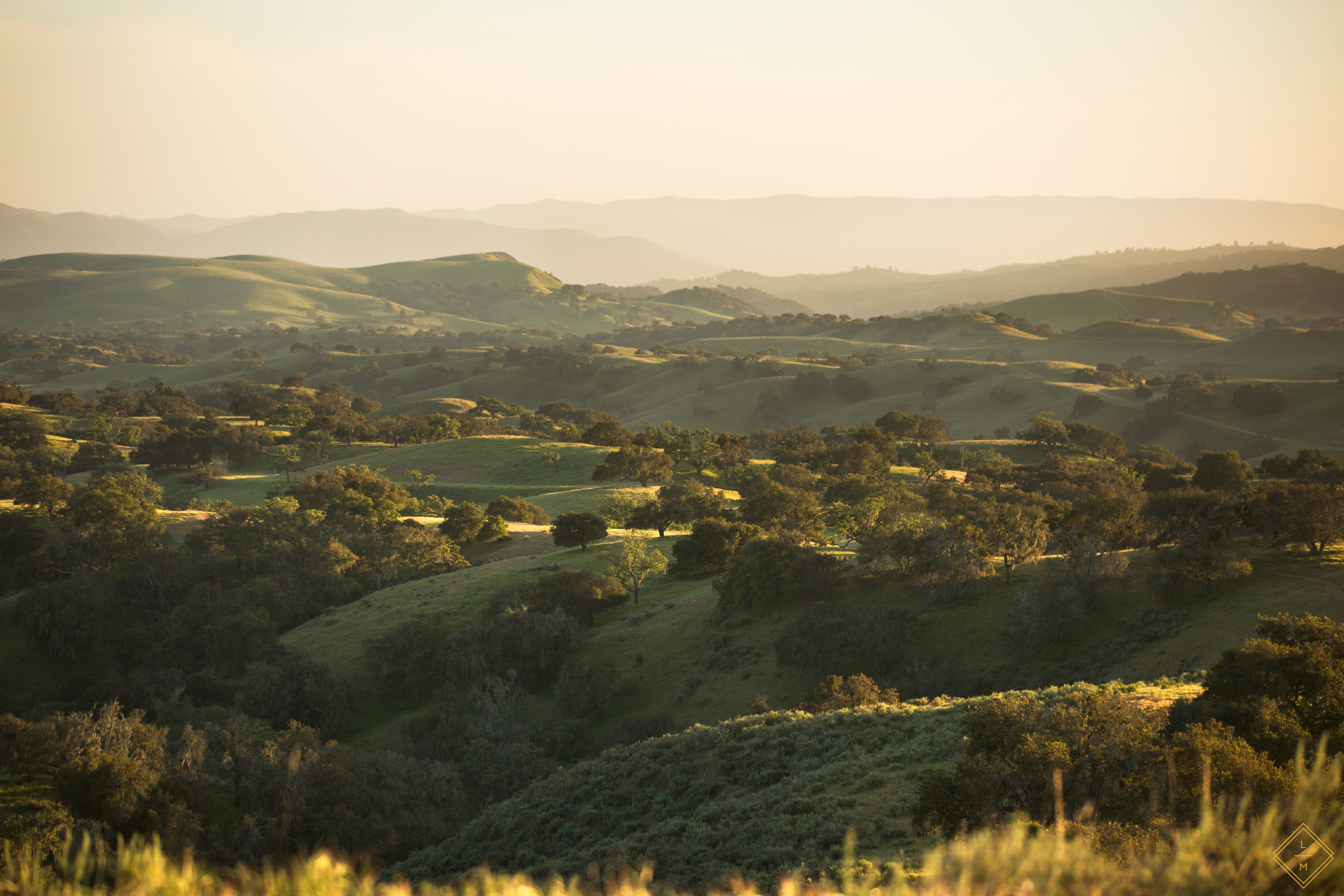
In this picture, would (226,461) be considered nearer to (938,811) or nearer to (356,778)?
(356,778)

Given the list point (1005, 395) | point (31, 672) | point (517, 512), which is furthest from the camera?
point (1005, 395)

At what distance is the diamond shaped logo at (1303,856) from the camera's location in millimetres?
3438

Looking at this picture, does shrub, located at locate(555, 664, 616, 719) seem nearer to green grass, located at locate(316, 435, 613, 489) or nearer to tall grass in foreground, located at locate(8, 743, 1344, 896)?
tall grass in foreground, located at locate(8, 743, 1344, 896)

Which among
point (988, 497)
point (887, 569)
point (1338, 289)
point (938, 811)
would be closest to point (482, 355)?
point (988, 497)

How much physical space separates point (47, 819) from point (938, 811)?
16369 millimetres

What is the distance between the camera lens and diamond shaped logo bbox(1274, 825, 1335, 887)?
3438 millimetres

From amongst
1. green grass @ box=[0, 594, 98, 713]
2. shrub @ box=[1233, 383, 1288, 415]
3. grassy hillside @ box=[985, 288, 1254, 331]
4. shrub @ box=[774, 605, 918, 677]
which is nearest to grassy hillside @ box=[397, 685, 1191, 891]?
shrub @ box=[774, 605, 918, 677]

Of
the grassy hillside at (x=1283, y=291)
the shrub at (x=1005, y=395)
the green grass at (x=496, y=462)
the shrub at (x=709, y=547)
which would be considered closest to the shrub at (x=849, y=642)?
the shrub at (x=709, y=547)

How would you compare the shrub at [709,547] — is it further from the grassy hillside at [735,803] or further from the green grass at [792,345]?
the green grass at [792,345]

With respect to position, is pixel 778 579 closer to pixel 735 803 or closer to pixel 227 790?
pixel 735 803

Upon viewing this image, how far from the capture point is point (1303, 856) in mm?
3584

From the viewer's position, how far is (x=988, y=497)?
156 feet

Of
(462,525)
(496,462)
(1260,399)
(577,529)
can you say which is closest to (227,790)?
(577,529)

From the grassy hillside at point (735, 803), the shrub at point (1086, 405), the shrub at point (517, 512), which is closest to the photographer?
the grassy hillside at point (735, 803)
